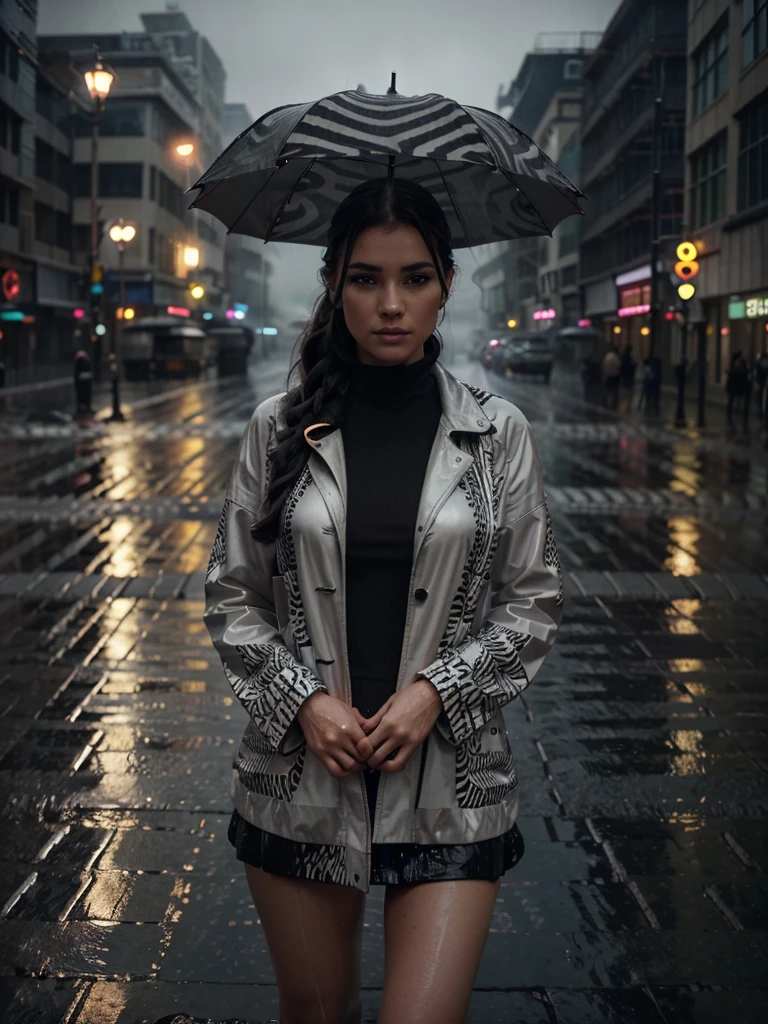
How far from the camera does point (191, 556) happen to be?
10.1 m

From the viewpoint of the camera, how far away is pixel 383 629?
2.36m

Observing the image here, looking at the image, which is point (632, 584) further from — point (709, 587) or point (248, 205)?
point (248, 205)

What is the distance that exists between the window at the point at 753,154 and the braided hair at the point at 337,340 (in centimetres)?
3094

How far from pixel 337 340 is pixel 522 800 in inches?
108

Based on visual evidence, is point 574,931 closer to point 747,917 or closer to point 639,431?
point 747,917

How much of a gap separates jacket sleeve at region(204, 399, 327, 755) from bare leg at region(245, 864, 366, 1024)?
0.25 meters

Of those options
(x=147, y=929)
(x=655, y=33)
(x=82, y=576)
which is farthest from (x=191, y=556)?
(x=655, y=33)

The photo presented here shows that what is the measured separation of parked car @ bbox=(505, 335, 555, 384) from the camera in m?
52.7

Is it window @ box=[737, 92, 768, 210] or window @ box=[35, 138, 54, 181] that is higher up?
window @ box=[35, 138, 54, 181]

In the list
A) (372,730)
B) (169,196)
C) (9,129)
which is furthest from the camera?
(169,196)

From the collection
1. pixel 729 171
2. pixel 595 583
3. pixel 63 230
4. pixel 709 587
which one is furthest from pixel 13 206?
pixel 709 587

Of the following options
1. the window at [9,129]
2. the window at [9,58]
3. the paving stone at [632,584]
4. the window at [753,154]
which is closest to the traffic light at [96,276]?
the window at [753,154]

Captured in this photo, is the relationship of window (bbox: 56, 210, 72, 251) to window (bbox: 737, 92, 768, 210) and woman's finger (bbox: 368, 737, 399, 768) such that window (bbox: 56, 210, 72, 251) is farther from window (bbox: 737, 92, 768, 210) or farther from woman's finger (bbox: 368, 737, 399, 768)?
woman's finger (bbox: 368, 737, 399, 768)

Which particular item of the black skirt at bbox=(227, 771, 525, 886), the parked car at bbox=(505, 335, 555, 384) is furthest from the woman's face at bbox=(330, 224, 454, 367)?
the parked car at bbox=(505, 335, 555, 384)
